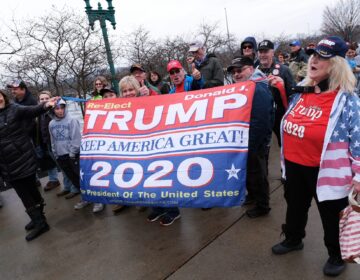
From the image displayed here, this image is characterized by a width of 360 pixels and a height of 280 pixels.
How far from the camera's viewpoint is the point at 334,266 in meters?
2.46

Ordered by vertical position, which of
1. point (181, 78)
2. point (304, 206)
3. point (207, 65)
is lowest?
point (304, 206)

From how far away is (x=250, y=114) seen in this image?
2861 mm

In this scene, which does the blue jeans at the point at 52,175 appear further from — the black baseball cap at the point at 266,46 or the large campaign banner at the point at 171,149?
the black baseball cap at the point at 266,46

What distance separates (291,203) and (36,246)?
2.91 metres

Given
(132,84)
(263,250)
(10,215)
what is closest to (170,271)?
(263,250)

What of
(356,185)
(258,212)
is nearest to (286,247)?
(258,212)

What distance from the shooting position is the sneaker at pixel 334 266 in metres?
2.44

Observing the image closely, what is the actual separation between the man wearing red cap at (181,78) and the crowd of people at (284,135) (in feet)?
0.04

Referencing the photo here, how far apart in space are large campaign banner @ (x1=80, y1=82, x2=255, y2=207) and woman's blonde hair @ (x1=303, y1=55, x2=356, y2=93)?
82 centimetres

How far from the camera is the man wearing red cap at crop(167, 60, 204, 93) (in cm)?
398

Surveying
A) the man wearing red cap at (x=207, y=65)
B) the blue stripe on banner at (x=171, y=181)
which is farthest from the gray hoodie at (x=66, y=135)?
the man wearing red cap at (x=207, y=65)

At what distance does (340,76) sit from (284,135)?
611 mm

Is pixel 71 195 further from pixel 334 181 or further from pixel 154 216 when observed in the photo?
pixel 334 181

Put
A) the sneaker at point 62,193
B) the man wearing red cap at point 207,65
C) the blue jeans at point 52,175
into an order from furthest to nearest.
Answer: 1. the blue jeans at point 52,175
2. the sneaker at point 62,193
3. the man wearing red cap at point 207,65
